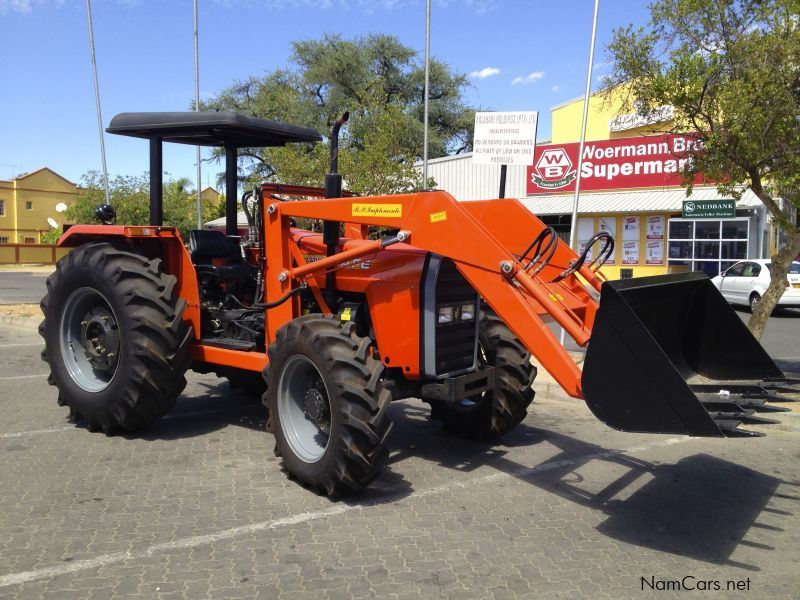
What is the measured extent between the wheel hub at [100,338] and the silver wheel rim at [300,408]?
6.07 ft

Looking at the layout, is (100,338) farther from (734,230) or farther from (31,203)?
(31,203)

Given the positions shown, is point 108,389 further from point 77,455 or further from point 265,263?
point 265,263

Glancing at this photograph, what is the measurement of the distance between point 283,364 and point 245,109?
35.3 metres

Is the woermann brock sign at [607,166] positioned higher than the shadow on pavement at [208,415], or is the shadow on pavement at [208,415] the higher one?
the woermann brock sign at [607,166]

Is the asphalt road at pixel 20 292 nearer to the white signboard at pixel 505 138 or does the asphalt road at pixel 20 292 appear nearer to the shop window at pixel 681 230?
the white signboard at pixel 505 138

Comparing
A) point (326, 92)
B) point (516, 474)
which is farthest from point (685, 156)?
point (326, 92)

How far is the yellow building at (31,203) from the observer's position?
175 feet

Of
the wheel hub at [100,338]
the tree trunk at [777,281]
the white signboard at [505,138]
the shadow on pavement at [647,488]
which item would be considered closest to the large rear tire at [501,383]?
the shadow on pavement at [647,488]

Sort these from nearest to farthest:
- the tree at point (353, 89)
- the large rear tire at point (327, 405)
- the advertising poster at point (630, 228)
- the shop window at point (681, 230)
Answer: the large rear tire at point (327, 405), the shop window at point (681, 230), the advertising poster at point (630, 228), the tree at point (353, 89)

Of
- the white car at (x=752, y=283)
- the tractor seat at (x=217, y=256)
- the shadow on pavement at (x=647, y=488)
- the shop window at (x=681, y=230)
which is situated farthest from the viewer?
the shop window at (x=681, y=230)

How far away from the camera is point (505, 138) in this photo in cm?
859

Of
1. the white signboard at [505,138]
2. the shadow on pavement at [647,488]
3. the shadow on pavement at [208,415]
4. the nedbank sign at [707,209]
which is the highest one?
the white signboard at [505,138]

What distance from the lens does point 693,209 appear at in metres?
20.7

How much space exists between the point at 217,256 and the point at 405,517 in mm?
3288
